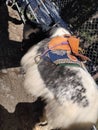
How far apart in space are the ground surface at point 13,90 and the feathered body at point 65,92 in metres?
0.59

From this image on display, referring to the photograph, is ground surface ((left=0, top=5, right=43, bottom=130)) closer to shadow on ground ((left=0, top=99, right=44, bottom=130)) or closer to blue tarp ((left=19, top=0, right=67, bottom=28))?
shadow on ground ((left=0, top=99, right=44, bottom=130))

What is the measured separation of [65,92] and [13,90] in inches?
72.7

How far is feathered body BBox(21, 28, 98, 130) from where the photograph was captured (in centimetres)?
346

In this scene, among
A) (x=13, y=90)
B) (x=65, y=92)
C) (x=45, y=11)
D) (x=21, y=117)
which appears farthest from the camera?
(x=45, y=11)

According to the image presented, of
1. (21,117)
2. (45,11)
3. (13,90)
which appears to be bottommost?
(21,117)

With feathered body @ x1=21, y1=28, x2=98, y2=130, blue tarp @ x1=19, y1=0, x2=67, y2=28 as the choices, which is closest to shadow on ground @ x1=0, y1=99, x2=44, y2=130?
feathered body @ x1=21, y1=28, x2=98, y2=130

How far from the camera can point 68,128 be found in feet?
11.8

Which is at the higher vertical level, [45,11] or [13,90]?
[45,11]

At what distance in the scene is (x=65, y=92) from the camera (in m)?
3.49

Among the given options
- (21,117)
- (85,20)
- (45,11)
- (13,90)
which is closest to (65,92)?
(21,117)

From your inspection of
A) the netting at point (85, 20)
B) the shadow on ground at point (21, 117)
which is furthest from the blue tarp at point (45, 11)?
the shadow on ground at point (21, 117)

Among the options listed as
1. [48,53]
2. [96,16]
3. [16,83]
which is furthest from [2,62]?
[48,53]

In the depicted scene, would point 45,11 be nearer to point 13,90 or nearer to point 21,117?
point 13,90

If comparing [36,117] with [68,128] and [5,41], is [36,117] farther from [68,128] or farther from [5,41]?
[5,41]
